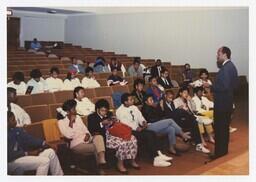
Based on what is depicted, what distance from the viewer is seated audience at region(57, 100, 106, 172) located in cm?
295

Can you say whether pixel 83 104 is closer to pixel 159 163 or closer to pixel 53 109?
pixel 53 109

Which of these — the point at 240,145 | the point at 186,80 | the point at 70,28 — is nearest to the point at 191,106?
the point at 186,80

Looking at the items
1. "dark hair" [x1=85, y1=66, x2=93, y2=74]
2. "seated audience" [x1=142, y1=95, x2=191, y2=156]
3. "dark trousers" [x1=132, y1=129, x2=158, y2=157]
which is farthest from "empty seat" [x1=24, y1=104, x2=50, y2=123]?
"dark hair" [x1=85, y1=66, x2=93, y2=74]

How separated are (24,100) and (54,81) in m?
0.55

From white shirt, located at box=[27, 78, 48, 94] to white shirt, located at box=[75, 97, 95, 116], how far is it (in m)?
0.43

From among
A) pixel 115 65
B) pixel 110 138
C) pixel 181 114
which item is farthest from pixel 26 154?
pixel 115 65

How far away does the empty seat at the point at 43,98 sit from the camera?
3.11m

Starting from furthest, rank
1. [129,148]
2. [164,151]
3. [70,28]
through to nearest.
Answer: [70,28]
[164,151]
[129,148]

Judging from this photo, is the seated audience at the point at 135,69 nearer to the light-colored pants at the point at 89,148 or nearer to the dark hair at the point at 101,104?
the dark hair at the point at 101,104

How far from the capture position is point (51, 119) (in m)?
3.03

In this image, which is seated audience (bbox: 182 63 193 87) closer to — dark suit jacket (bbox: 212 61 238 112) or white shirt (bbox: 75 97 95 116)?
dark suit jacket (bbox: 212 61 238 112)

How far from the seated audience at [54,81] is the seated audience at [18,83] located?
28 cm
